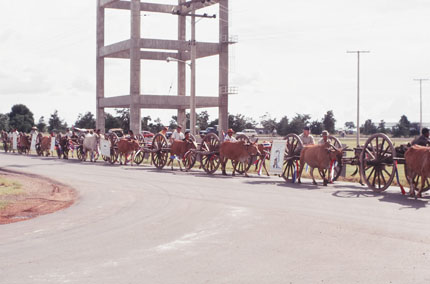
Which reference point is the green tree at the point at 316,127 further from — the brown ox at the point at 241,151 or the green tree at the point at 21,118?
the brown ox at the point at 241,151

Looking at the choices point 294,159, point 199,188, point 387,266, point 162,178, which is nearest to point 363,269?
point 387,266

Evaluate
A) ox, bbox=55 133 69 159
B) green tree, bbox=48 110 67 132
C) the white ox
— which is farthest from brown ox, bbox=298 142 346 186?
green tree, bbox=48 110 67 132

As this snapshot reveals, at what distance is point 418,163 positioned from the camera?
14414mm

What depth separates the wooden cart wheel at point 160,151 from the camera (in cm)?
2745

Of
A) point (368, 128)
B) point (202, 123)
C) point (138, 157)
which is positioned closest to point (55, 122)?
point (202, 123)

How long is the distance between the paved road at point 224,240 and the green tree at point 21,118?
4353 inches

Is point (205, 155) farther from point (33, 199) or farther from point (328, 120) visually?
point (328, 120)

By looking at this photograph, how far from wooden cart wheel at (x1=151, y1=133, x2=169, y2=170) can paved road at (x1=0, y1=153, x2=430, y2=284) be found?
11809 mm

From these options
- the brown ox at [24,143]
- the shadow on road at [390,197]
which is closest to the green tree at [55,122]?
the brown ox at [24,143]

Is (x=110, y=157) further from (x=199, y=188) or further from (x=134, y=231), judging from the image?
(x=134, y=231)

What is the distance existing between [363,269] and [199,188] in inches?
403

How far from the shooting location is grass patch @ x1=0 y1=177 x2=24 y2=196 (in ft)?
55.9

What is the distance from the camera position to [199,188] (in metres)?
17.2

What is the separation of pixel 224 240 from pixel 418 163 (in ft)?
24.2
